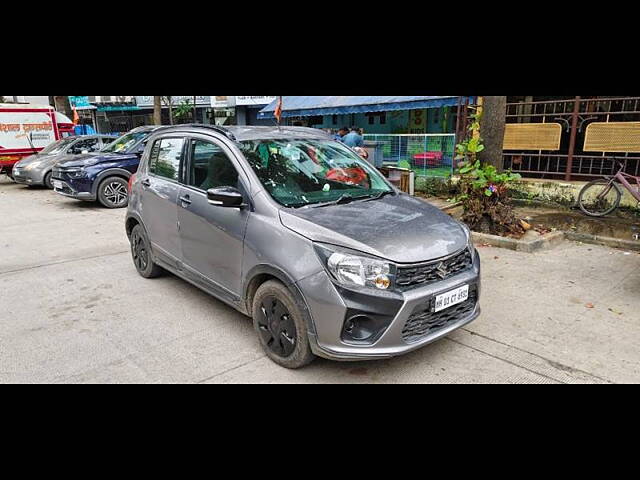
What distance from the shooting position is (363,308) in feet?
9.59

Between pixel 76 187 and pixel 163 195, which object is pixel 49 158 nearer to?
pixel 76 187

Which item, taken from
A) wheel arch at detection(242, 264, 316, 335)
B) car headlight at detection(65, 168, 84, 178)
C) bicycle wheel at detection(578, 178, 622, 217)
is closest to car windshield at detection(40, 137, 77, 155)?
car headlight at detection(65, 168, 84, 178)

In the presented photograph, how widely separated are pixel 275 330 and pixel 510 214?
4.71 meters

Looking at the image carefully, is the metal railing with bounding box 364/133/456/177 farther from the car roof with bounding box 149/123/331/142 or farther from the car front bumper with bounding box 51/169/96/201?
the car roof with bounding box 149/123/331/142

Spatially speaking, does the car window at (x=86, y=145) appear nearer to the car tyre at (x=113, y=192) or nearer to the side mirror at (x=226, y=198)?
the car tyre at (x=113, y=192)

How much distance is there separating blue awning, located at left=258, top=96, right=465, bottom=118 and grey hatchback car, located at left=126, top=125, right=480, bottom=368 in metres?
8.28

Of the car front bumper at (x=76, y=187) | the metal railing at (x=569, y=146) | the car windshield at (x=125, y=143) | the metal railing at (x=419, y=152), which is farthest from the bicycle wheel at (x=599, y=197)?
the car front bumper at (x=76, y=187)

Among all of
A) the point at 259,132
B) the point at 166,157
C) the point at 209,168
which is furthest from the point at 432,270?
the point at 166,157

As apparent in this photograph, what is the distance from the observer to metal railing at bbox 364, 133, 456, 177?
10.8 meters

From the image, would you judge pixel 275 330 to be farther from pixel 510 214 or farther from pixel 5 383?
pixel 510 214

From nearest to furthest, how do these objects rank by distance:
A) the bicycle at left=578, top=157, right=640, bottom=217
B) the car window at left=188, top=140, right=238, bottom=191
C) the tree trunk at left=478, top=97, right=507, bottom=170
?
the car window at left=188, top=140, right=238, bottom=191 → the tree trunk at left=478, top=97, right=507, bottom=170 → the bicycle at left=578, top=157, right=640, bottom=217

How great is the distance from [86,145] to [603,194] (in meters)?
A: 12.9

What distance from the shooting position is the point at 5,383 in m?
3.25
